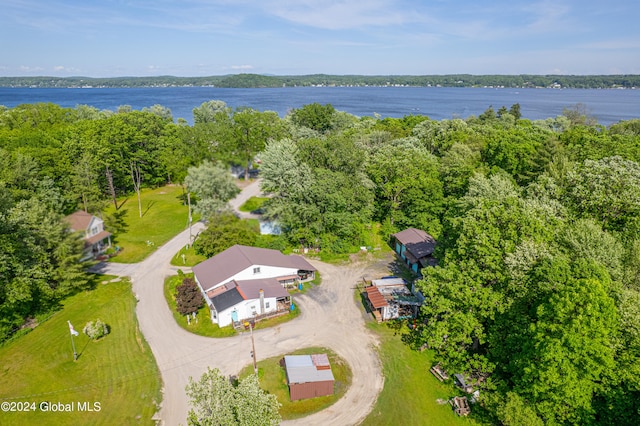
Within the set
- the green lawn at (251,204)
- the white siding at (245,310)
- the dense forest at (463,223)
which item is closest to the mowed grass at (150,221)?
the dense forest at (463,223)

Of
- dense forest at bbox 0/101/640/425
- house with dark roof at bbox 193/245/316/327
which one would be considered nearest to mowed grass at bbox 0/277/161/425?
dense forest at bbox 0/101/640/425

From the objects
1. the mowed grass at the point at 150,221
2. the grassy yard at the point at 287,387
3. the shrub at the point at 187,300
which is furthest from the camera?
the mowed grass at the point at 150,221

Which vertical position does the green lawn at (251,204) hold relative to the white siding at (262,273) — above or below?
above

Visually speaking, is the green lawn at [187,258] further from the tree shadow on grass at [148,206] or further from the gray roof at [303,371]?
the gray roof at [303,371]

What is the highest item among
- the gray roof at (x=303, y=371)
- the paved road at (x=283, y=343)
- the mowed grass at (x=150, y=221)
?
the mowed grass at (x=150, y=221)

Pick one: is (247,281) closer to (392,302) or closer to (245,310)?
(245,310)

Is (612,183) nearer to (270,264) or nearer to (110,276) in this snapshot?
(270,264)

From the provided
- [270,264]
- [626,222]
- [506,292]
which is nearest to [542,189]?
[626,222]
